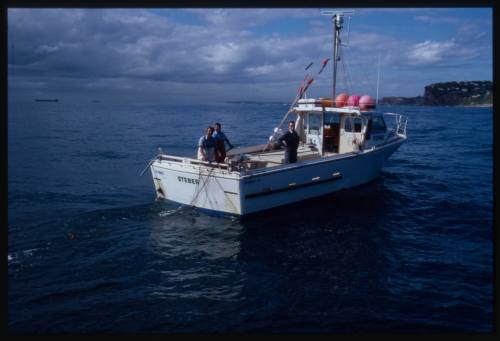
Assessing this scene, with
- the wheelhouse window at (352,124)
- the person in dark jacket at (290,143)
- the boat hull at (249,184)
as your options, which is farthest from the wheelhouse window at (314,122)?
the person in dark jacket at (290,143)

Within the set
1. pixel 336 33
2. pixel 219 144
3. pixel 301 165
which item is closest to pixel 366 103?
pixel 336 33

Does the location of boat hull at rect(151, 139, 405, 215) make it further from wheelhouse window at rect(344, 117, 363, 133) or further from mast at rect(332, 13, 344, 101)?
mast at rect(332, 13, 344, 101)

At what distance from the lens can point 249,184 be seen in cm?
1198

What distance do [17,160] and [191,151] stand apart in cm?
1097

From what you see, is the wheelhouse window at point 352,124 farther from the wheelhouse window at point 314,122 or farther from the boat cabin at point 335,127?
the wheelhouse window at point 314,122

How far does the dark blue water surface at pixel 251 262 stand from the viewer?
7199 millimetres

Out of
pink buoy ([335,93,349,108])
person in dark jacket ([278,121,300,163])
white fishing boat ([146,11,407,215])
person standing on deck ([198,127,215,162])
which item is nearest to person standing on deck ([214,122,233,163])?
person standing on deck ([198,127,215,162])

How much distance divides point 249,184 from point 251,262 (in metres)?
2.96

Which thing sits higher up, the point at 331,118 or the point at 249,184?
the point at 331,118

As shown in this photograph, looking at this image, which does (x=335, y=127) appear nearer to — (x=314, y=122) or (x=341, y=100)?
(x=314, y=122)

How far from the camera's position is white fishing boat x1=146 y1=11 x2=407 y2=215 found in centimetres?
1221

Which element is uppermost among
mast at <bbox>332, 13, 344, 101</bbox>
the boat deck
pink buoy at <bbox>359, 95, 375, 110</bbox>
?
mast at <bbox>332, 13, 344, 101</bbox>
